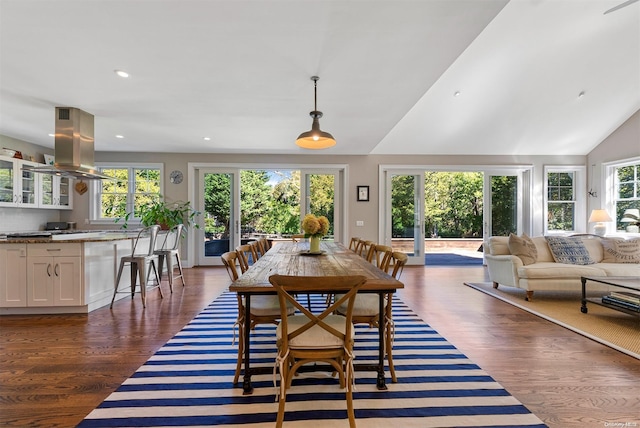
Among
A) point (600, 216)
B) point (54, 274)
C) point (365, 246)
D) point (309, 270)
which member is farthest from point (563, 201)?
point (54, 274)

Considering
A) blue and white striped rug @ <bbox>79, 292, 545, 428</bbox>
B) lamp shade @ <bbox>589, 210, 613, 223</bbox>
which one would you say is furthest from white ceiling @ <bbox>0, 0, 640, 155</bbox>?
blue and white striped rug @ <bbox>79, 292, 545, 428</bbox>

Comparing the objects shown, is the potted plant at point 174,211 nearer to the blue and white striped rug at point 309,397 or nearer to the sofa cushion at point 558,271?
the blue and white striped rug at point 309,397

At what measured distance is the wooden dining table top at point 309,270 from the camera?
5.95 ft

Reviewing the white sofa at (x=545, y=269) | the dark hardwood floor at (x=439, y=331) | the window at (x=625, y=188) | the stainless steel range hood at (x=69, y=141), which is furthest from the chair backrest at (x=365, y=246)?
the window at (x=625, y=188)

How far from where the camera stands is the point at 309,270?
2.22 metres

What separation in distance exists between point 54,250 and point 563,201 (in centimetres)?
899

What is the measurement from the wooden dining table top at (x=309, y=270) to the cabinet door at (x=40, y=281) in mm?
2471

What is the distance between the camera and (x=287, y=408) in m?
1.78

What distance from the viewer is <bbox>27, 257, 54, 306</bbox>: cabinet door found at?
338 cm

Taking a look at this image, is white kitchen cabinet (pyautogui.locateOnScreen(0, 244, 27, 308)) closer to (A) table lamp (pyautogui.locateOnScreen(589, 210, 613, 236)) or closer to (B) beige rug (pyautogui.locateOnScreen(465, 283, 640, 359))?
(B) beige rug (pyautogui.locateOnScreen(465, 283, 640, 359))

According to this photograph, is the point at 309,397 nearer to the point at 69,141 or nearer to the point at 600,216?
the point at 69,141

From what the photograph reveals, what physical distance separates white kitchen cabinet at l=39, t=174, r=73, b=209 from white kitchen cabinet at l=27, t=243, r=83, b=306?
114 inches

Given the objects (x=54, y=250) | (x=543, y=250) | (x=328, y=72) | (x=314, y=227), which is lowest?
(x=543, y=250)

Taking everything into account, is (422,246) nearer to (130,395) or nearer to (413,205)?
(413,205)
